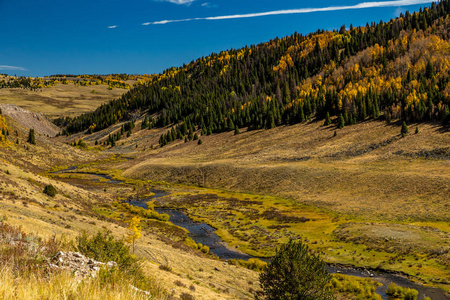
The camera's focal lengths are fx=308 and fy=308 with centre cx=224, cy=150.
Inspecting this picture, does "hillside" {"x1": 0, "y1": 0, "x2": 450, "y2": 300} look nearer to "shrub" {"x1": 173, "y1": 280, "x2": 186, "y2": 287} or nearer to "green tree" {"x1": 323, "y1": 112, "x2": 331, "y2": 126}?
"shrub" {"x1": 173, "y1": 280, "x2": 186, "y2": 287}

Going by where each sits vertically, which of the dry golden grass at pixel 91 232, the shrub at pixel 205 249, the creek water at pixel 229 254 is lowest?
the creek water at pixel 229 254

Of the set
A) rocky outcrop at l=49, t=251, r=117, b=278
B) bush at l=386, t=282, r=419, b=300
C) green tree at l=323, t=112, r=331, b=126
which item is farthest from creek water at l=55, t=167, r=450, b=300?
green tree at l=323, t=112, r=331, b=126

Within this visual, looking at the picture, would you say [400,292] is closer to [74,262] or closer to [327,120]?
[74,262]

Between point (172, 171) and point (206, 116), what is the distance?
297 feet

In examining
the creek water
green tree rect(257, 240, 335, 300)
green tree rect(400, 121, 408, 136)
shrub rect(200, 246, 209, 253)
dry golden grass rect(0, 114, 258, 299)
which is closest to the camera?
dry golden grass rect(0, 114, 258, 299)

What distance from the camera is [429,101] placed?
102 m

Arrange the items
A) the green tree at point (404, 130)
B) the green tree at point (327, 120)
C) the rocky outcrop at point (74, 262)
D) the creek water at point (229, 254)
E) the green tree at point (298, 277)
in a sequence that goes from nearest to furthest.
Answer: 1. the rocky outcrop at point (74, 262)
2. the green tree at point (298, 277)
3. the creek water at point (229, 254)
4. the green tree at point (404, 130)
5. the green tree at point (327, 120)

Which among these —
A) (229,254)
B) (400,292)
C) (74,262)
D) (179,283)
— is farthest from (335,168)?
(74,262)

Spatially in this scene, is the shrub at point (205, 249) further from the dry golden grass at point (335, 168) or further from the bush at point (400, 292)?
the dry golden grass at point (335, 168)

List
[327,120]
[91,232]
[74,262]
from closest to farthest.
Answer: [74,262]
[91,232]
[327,120]

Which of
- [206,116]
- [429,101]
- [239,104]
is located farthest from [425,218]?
[206,116]

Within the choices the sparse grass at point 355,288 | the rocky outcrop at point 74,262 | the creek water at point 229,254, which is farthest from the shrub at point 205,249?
the rocky outcrop at point 74,262

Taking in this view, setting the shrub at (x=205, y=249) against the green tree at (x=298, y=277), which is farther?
the shrub at (x=205, y=249)

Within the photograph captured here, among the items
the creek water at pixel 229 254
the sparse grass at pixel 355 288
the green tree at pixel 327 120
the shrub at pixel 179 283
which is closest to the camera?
the shrub at pixel 179 283
